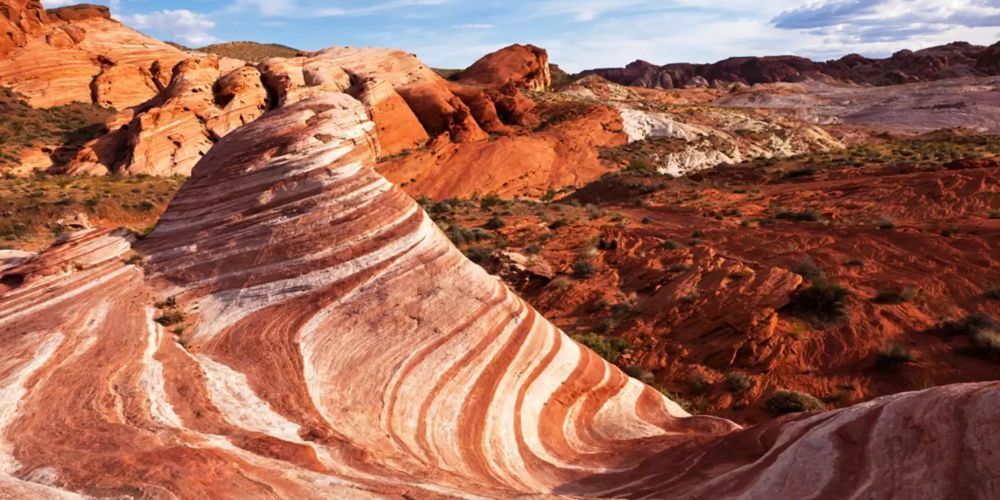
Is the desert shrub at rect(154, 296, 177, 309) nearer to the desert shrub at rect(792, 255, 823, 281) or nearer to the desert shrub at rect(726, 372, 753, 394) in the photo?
the desert shrub at rect(726, 372, 753, 394)

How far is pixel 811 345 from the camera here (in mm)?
14172

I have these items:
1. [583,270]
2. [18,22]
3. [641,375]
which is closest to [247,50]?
[18,22]

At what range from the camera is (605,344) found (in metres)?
15.1

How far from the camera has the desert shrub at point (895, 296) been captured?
1550 cm

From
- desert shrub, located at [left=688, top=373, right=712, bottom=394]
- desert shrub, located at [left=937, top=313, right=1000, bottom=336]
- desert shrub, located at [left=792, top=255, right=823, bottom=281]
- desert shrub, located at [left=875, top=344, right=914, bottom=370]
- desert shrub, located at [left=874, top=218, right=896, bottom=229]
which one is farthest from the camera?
desert shrub, located at [left=874, top=218, right=896, bottom=229]

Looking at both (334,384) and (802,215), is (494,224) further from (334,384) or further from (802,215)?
(334,384)

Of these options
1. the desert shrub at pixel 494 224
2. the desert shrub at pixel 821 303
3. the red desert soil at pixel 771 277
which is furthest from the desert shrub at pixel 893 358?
the desert shrub at pixel 494 224

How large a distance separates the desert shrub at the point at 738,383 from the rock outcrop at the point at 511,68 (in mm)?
48767

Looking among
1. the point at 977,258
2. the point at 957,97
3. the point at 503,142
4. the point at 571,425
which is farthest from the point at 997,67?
the point at 571,425

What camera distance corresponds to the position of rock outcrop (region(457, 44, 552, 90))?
61156 mm

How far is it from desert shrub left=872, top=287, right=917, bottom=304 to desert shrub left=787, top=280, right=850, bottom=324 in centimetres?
89

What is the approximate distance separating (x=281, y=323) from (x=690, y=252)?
15008 mm

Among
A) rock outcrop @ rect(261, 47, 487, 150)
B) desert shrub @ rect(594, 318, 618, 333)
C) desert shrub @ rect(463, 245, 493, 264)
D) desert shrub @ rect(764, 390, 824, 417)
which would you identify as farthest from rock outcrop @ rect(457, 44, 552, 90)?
desert shrub @ rect(764, 390, 824, 417)

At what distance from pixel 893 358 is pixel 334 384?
11760 mm
